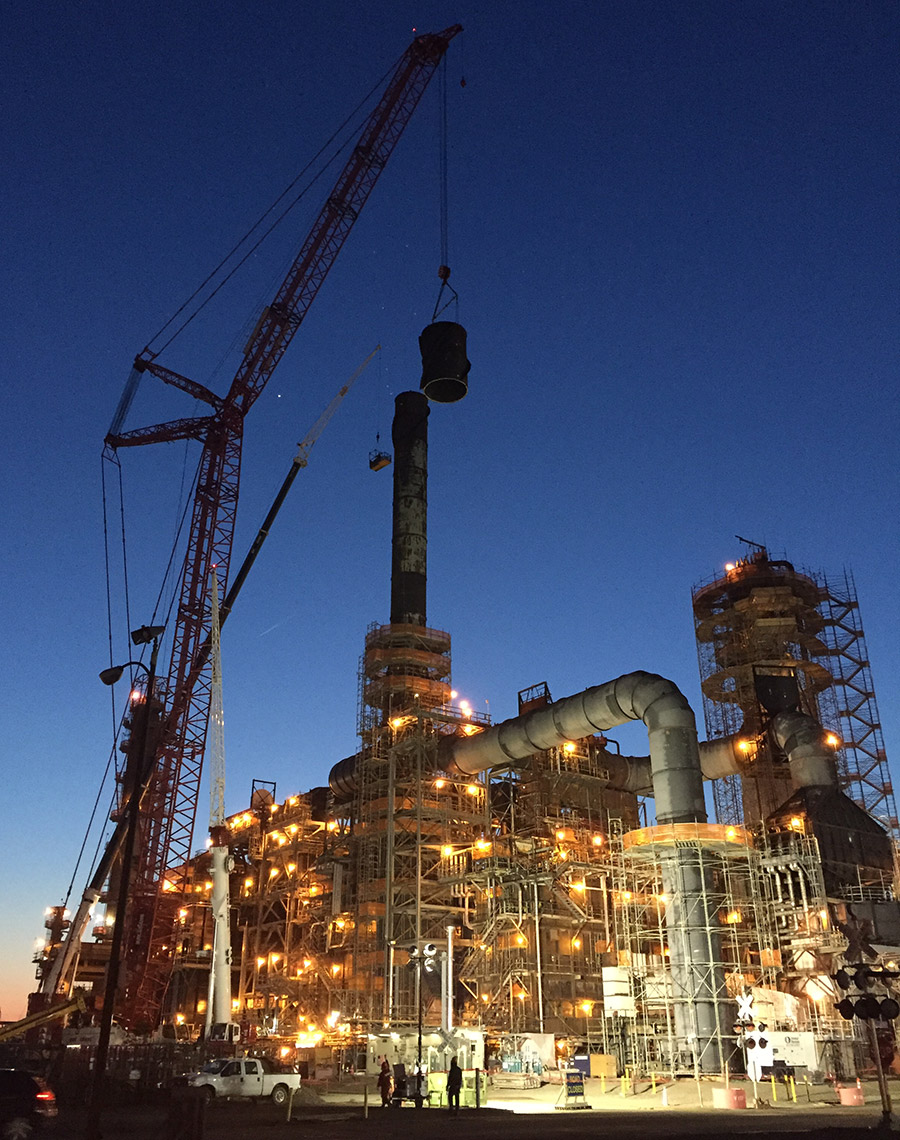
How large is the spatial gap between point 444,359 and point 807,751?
3978 cm

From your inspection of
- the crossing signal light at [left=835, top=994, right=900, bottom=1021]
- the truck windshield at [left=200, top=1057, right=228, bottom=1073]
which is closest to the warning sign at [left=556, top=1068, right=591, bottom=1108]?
the truck windshield at [left=200, top=1057, right=228, bottom=1073]

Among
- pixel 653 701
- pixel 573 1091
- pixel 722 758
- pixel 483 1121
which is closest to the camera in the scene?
pixel 483 1121

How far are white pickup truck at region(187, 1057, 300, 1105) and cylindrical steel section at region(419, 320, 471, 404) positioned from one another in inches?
1040

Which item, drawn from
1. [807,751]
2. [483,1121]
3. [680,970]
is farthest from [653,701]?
[483,1121]

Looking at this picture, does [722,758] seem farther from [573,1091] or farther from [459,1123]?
[459,1123]

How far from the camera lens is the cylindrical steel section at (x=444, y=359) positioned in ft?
92.5

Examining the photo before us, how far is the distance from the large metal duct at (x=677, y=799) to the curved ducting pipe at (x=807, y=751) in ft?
40.7

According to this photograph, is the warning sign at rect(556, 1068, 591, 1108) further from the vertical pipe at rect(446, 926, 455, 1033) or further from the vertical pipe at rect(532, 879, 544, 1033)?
the vertical pipe at rect(532, 879, 544, 1033)

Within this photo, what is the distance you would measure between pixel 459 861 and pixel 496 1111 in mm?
29238

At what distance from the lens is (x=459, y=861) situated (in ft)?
202

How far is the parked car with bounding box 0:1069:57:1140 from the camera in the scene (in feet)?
74.4

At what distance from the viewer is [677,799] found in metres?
45.8

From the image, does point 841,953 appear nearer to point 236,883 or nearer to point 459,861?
point 459,861

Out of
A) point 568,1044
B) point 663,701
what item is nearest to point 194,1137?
point 663,701
